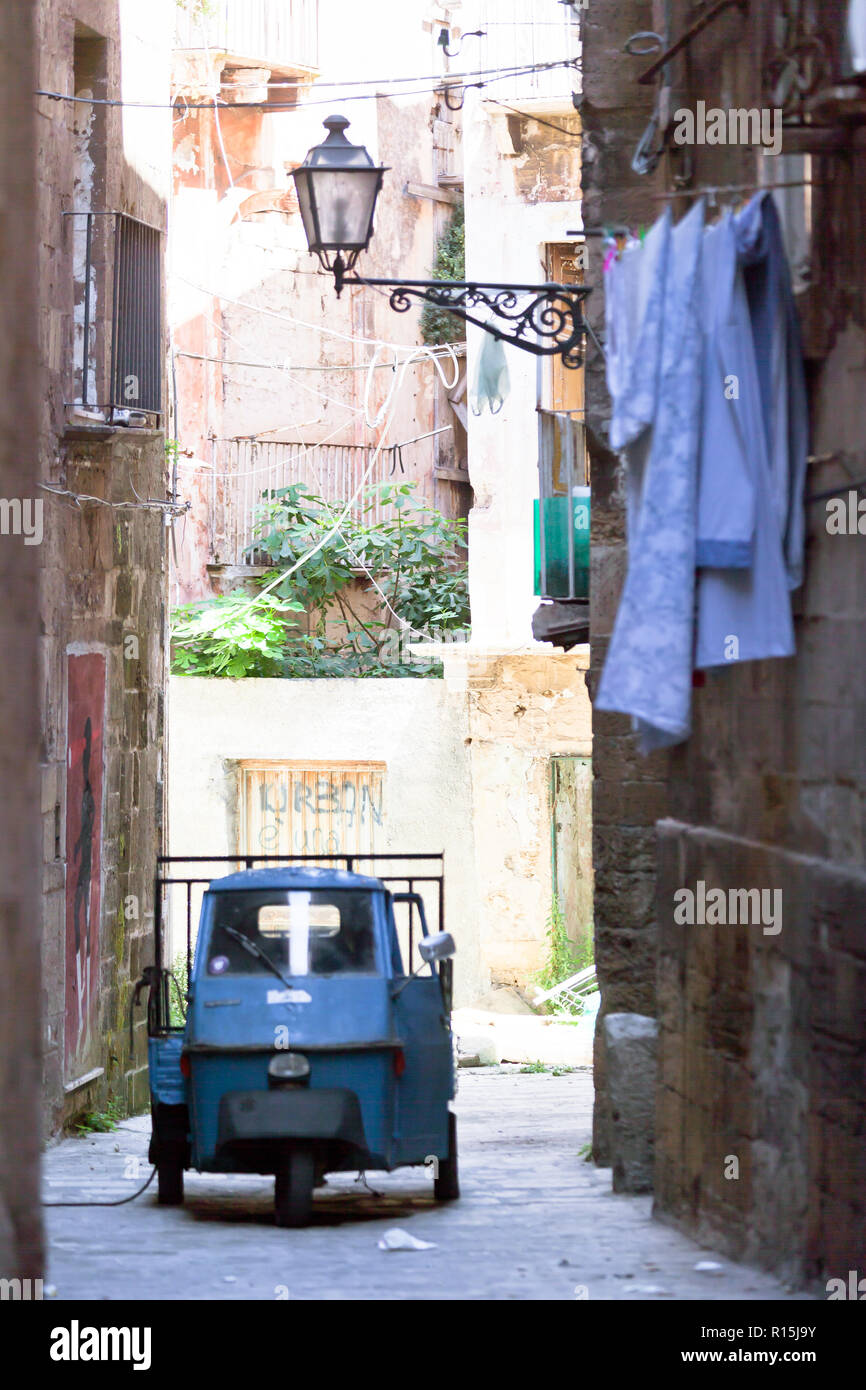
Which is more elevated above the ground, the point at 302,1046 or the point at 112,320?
the point at 112,320

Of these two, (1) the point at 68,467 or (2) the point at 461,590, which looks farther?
(2) the point at 461,590

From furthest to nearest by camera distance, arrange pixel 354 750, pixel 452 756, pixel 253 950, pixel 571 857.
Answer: pixel 354 750 → pixel 452 756 → pixel 571 857 → pixel 253 950

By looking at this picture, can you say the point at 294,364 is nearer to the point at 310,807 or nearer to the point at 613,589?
the point at 310,807

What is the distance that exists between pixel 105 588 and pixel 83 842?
1832 millimetres

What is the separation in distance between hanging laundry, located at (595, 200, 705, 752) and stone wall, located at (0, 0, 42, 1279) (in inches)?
100

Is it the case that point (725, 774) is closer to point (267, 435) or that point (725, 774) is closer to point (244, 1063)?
point (244, 1063)

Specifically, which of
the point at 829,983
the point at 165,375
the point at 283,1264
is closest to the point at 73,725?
the point at 165,375

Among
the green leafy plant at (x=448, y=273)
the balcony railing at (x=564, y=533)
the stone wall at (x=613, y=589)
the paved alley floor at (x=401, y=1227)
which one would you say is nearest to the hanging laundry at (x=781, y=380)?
the paved alley floor at (x=401, y=1227)

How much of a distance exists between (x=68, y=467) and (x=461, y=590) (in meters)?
10.1

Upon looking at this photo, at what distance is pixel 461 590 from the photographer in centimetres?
2170

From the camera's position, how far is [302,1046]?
8422 mm

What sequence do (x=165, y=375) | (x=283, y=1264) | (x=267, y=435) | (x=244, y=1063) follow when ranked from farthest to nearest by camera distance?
(x=267, y=435), (x=165, y=375), (x=244, y=1063), (x=283, y=1264)

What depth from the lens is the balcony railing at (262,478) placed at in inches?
896

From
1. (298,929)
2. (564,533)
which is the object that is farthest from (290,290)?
(298,929)
